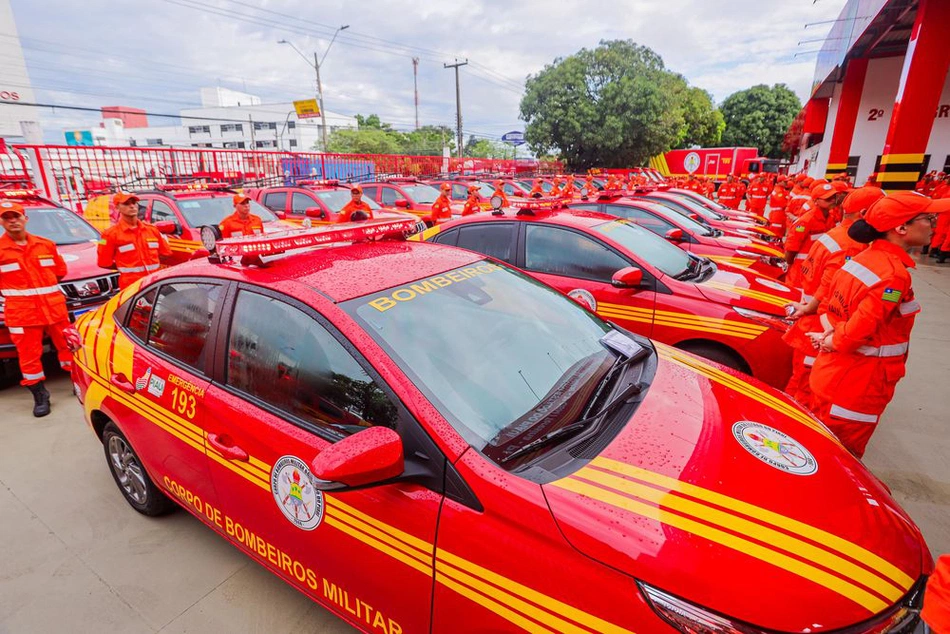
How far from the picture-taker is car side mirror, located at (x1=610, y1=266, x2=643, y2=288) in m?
3.60

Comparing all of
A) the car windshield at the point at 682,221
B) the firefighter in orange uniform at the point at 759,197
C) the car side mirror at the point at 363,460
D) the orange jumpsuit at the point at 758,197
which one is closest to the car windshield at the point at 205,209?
the car windshield at the point at 682,221

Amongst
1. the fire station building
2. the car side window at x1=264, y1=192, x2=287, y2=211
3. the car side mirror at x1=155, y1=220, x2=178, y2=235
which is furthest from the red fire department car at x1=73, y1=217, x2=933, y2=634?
the fire station building

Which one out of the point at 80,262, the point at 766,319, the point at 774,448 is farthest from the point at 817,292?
the point at 80,262

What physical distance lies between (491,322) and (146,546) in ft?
7.76

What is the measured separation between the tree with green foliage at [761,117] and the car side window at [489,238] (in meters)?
52.3

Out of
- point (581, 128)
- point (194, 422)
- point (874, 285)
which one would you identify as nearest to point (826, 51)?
point (581, 128)

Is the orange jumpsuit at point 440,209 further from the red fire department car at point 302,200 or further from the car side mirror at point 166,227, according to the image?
the car side mirror at point 166,227

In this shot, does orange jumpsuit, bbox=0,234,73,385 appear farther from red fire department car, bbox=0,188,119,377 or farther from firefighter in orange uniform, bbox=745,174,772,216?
firefighter in orange uniform, bbox=745,174,772,216

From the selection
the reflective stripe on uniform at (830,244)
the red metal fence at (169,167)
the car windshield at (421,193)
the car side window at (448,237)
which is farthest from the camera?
the car windshield at (421,193)

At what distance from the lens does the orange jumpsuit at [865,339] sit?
2.49m

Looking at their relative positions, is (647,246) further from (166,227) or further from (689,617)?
(166,227)

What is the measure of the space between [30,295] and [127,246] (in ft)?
3.07

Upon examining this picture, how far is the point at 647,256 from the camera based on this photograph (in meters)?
4.32

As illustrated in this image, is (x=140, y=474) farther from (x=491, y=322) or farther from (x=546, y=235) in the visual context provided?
(x=546, y=235)
